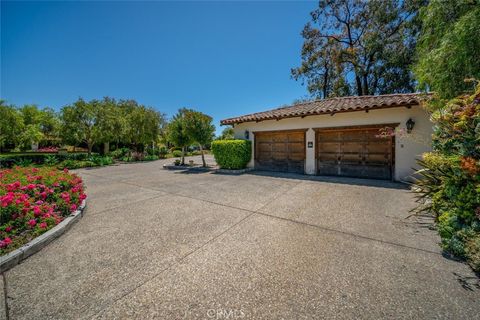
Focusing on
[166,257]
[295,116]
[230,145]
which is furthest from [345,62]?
[166,257]

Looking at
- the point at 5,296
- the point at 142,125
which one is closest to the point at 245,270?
the point at 5,296

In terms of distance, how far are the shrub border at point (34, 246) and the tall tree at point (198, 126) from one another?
1001 centimetres

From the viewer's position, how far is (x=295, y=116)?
10008mm

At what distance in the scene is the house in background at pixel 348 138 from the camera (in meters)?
7.77

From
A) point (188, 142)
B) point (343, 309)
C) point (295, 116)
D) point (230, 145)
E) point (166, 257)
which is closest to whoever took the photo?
point (343, 309)

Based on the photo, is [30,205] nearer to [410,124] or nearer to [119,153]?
[410,124]

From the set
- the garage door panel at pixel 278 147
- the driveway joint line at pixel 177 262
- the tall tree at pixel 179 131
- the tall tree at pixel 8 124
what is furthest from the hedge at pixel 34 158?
the driveway joint line at pixel 177 262

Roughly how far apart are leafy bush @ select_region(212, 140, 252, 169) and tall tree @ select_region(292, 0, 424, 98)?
12.3m

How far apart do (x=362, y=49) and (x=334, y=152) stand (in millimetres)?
12741

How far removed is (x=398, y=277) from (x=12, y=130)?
3028 cm

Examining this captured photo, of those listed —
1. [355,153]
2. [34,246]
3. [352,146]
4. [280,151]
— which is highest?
[352,146]

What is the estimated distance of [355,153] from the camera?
8977 mm

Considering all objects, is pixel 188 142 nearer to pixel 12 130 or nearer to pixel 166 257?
pixel 166 257

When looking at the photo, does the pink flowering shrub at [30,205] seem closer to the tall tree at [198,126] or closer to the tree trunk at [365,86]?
the tall tree at [198,126]
